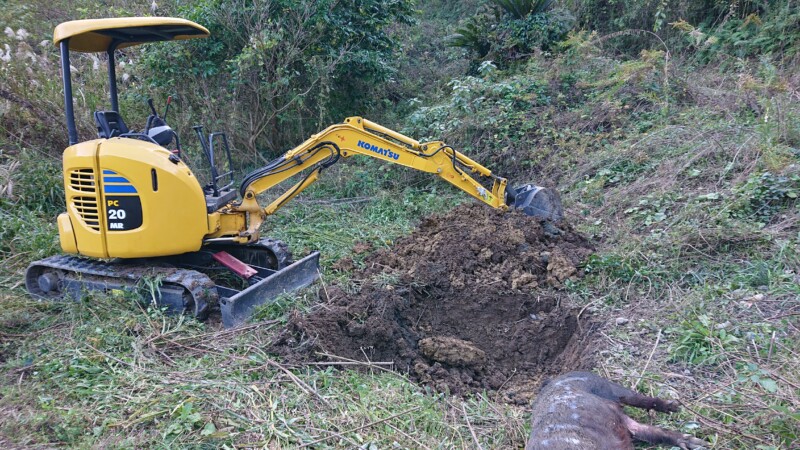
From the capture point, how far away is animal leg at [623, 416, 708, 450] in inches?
126

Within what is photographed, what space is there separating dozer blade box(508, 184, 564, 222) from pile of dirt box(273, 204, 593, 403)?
0.39 feet

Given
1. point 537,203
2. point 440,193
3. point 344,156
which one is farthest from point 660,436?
point 440,193

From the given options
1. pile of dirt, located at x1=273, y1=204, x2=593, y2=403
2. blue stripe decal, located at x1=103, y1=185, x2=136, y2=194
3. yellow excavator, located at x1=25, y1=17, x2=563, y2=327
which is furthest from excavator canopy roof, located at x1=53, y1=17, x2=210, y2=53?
pile of dirt, located at x1=273, y1=204, x2=593, y2=403

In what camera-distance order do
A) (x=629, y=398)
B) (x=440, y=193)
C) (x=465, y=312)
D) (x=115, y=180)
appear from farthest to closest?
1. (x=440, y=193)
2. (x=465, y=312)
3. (x=115, y=180)
4. (x=629, y=398)

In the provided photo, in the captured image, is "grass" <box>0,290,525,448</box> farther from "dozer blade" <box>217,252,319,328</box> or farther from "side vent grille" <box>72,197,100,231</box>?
"side vent grille" <box>72,197,100,231</box>

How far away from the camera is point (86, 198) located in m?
4.93

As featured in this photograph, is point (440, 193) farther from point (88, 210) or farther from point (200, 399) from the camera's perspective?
point (200, 399)

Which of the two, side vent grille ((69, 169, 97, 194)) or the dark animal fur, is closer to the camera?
the dark animal fur

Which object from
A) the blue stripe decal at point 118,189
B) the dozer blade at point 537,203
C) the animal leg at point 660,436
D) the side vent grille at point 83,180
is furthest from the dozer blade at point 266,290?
the animal leg at point 660,436

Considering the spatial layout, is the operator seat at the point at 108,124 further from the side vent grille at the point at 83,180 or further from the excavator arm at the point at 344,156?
the excavator arm at the point at 344,156

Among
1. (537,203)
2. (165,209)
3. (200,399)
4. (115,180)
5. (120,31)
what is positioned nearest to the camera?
(200,399)

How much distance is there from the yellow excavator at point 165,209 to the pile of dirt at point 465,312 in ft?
1.89

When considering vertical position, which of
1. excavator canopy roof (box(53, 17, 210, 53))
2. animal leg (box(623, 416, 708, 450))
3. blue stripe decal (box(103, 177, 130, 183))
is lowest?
animal leg (box(623, 416, 708, 450))

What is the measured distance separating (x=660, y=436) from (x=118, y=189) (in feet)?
14.2
